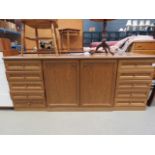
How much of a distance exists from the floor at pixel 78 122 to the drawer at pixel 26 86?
1.09ft

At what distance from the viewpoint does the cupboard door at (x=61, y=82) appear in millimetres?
1524

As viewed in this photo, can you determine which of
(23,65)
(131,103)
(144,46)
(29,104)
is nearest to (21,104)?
(29,104)

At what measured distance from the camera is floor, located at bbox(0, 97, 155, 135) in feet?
4.47

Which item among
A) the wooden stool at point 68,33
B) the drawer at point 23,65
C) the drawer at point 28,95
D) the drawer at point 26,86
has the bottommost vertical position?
the drawer at point 28,95

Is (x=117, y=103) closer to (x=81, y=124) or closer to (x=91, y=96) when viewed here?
(x=91, y=96)

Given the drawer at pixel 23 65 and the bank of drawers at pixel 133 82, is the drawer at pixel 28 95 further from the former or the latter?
the bank of drawers at pixel 133 82

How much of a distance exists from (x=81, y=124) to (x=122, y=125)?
0.45 m

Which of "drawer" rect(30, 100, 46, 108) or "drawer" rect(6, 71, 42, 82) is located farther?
A: "drawer" rect(30, 100, 46, 108)

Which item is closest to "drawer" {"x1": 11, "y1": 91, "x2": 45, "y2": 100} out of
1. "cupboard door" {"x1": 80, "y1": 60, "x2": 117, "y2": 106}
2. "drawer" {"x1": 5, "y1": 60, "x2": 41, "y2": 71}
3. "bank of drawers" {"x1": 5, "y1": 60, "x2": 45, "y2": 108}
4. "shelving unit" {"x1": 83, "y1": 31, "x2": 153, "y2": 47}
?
"bank of drawers" {"x1": 5, "y1": 60, "x2": 45, "y2": 108}

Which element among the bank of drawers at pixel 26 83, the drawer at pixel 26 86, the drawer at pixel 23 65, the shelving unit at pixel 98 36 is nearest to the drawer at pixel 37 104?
the bank of drawers at pixel 26 83

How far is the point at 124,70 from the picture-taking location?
1523mm

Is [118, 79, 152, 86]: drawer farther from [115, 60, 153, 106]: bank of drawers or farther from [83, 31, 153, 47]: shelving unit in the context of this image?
[83, 31, 153, 47]: shelving unit
